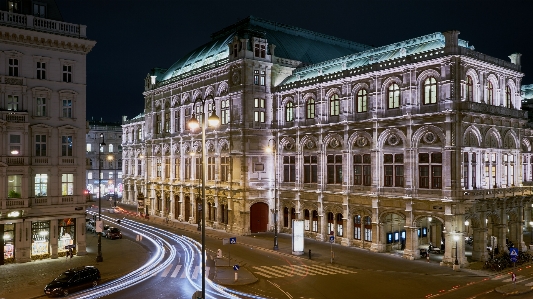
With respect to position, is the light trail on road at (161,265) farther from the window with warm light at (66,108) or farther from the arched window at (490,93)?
the arched window at (490,93)

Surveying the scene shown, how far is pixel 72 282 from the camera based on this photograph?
29453 mm

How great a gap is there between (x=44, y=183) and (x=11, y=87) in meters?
8.55

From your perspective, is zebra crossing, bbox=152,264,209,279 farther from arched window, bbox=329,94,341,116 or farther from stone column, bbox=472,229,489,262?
stone column, bbox=472,229,489,262

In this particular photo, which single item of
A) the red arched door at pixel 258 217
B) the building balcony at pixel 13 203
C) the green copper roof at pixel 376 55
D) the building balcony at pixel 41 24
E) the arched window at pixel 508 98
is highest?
the building balcony at pixel 41 24

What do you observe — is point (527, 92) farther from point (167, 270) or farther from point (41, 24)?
point (41, 24)

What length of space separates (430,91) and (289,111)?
19.4 m

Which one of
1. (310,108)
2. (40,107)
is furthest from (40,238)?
(310,108)

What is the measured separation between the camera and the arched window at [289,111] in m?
55.7

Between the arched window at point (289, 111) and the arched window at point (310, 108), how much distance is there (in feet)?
8.03

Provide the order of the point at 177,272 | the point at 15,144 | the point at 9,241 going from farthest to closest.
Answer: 1. the point at 15,144
2. the point at 9,241
3. the point at 177,272

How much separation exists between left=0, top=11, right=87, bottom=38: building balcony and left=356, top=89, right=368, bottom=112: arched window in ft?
89.8

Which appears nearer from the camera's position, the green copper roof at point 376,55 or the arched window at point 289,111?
the green copper roof at point 376,55

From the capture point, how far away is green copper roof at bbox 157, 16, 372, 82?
204ft

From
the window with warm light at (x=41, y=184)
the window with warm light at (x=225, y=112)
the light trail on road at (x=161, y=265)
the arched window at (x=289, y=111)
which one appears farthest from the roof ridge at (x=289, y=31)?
the window with warm light at (x=41, y=184)
